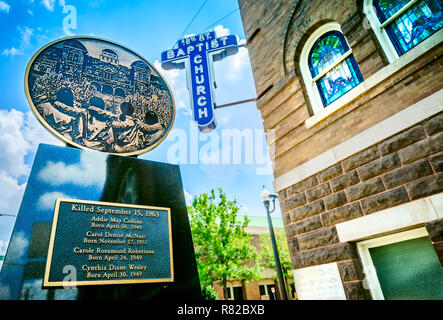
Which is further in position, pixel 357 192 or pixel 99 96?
pixel 99 96

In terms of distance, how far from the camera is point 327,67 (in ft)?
18.6

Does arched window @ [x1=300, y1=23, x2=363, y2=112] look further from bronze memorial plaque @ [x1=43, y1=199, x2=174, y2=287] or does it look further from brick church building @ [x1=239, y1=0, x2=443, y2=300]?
bronze memorial plaque @ [x1=43, y1=199, x2=174, y2=287]

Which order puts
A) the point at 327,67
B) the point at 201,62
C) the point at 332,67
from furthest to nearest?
the point at 201,62 < the point at 327,67 < the point at 332,67

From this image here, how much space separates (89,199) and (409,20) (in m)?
6.22

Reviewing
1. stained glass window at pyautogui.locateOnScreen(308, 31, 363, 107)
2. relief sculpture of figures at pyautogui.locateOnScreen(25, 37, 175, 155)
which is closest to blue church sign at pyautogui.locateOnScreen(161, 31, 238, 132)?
relief sculpture of figures at pyautogui.locateOnScreen(25, 37, 175, 155)

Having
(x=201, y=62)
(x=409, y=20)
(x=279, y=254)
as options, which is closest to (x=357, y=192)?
(x=409, y=20)

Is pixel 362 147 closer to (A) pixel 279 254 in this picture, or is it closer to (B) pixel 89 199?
(B) pixel 89 199

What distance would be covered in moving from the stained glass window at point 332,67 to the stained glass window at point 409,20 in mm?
762

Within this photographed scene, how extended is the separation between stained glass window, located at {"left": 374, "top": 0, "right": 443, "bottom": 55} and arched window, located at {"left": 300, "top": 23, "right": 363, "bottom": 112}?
2.48 feet

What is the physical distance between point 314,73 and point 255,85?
5.62 feet

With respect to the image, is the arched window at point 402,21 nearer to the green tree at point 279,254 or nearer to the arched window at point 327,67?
the arched window at point 327,67

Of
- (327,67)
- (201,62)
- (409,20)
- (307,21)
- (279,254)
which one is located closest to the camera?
(409,20)

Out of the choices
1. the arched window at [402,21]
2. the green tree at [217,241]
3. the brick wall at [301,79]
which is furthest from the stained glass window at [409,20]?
the green tree at [217,241]

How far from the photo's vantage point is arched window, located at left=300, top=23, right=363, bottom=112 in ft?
17.3
